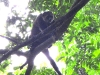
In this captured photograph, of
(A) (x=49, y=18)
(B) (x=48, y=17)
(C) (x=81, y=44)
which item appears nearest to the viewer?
(C) (x=81, y=44)

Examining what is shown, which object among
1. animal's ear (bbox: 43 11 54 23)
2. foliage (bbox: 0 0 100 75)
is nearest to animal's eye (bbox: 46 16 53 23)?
animal's ear (bbox: 43 11 54 23)

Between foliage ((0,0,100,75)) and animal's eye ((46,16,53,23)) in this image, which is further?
animal's eye ((46,16,53,23))

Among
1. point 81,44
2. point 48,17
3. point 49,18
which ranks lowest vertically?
point 81,44

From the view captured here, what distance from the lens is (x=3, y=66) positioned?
6098mm

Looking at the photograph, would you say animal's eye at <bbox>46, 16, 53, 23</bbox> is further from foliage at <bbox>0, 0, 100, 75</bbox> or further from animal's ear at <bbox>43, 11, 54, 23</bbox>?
foliage at <bbox>0, 0, 100, 75</bbox>

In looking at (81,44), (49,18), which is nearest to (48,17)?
(49,18)

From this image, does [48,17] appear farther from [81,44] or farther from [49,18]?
[81,44]

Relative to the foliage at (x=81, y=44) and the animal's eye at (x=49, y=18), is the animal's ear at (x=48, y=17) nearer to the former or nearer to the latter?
the animal's eye at (x=49, y=18)

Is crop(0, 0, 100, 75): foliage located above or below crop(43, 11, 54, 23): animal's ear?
below

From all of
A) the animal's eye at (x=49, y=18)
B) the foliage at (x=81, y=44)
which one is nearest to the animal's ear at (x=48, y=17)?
the animal's eye at (x=49, y=18)

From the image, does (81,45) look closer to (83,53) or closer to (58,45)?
(83,53)

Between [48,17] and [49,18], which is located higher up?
[48,17]

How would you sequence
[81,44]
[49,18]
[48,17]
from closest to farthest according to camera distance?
[81,44] → [49,18] → [48,17]

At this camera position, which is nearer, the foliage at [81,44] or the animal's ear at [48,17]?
the foliage at [81,44]
